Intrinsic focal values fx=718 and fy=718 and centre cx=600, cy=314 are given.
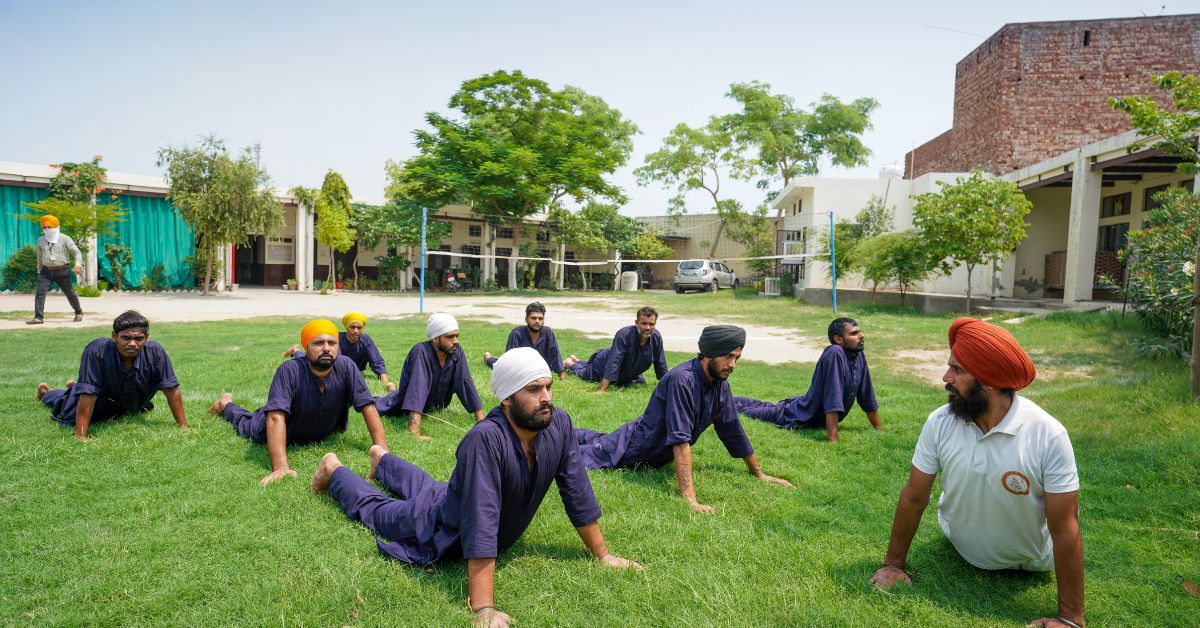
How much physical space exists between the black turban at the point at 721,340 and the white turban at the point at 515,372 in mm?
1654

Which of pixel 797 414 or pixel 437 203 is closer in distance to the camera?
pixel 797 414

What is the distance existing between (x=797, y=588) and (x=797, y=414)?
3.51 m

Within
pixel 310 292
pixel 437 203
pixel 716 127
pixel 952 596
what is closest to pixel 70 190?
pixel 310 292

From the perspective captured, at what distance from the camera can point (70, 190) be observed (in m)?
22.7

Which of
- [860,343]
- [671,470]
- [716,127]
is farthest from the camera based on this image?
[716,127]

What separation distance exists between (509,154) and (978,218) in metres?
18.6

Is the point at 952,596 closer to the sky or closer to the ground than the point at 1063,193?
closer to the ground

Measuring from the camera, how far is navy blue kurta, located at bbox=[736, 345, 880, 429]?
20.6 ft

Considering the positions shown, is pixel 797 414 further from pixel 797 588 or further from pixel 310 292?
pixel 310 292

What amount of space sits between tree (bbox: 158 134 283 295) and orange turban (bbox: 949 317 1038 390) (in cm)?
2397

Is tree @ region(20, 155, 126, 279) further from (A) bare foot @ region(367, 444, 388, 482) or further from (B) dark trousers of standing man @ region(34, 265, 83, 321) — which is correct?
(A) bare foot @ region(367, 444, 388, 482)

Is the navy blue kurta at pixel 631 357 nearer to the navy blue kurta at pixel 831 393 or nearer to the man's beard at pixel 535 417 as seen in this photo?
the navy blue kurta at pixel 831 393

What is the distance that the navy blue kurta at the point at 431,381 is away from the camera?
6406 millimetres

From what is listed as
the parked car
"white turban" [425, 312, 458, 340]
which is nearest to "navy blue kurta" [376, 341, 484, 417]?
"white turban" [425, 312, 458, 340]
